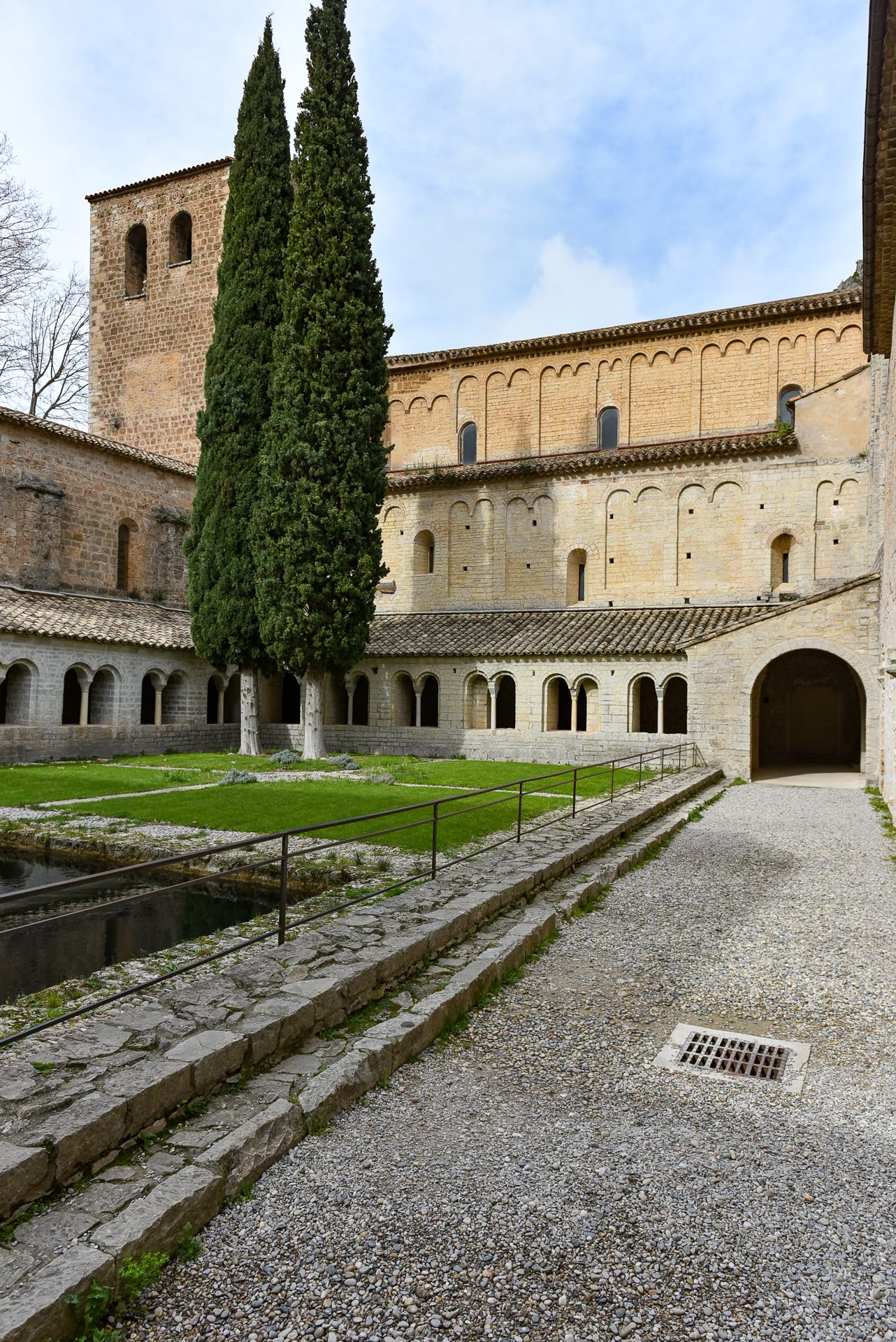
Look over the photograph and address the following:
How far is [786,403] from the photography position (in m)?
25.3

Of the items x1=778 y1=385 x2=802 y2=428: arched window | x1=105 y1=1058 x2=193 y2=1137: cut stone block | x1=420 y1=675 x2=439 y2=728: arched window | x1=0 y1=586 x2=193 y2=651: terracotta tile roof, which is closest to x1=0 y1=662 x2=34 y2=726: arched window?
x1=0 y1=586 x2=193 y2=651: terracotta tile roof

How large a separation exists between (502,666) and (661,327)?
12334 mm

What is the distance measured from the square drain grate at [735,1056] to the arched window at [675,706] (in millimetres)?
18510

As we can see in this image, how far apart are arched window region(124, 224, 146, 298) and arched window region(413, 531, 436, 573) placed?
15.9 meters

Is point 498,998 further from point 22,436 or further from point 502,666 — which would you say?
point 22,436

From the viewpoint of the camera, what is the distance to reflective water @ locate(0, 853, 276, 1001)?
736cm

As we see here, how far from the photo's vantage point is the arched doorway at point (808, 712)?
1003 inches

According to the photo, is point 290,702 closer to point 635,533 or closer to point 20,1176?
point 635,533

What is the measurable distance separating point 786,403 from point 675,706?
9.89m

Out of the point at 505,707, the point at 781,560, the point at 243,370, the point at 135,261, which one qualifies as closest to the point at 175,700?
the point at 243,370

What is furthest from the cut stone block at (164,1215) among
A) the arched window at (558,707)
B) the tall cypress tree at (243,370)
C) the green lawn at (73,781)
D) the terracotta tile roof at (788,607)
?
the arched window at (558,707)

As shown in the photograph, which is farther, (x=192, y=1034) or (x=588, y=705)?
(x=588, y=705)

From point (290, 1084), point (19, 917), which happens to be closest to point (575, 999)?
point (290, 1084)

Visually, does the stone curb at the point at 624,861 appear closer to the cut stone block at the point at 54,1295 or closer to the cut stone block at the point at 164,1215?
the cut stone block at the point at 164,1215
